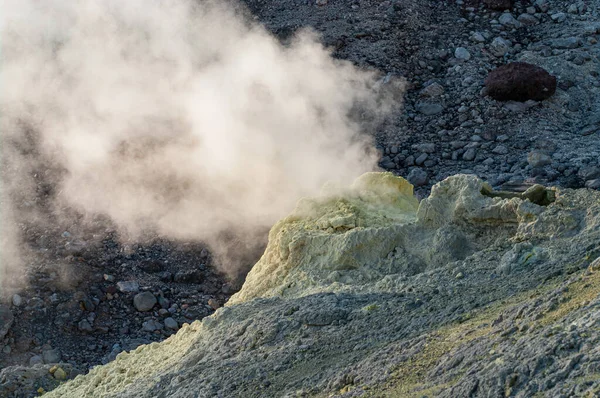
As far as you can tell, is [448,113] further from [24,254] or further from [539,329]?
[539,329]

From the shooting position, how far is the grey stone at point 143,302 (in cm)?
718

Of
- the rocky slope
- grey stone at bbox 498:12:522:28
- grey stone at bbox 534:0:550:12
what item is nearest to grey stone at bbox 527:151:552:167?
Result: the rocky slope

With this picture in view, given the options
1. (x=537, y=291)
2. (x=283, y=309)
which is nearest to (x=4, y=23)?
(x=283, y=309)

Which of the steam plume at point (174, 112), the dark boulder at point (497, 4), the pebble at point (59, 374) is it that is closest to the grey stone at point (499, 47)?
the dark boulder at point (497, 4)

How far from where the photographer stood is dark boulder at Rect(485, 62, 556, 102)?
29.5 feet

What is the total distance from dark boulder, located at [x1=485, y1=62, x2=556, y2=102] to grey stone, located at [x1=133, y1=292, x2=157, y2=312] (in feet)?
12.1

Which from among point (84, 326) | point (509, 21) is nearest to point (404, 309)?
point (84, 326)

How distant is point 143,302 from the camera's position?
720 cm

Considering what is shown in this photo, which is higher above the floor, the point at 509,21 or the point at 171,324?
the point at 509,21

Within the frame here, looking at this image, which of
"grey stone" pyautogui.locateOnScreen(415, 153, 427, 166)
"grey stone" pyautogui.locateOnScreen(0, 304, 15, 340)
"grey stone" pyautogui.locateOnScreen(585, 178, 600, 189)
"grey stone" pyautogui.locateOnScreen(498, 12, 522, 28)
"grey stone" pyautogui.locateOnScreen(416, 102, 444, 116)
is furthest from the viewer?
"grey stone" pyautogui.locateOnScreen(498, 12, 522, 28)

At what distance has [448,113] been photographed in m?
9.03

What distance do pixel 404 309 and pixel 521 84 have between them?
546 centimetres

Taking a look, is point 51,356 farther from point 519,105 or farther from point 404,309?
point 519,105

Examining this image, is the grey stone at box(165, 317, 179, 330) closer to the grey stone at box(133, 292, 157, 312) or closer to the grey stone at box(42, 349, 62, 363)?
the grey stone at box(133, 292, 157, 312)
